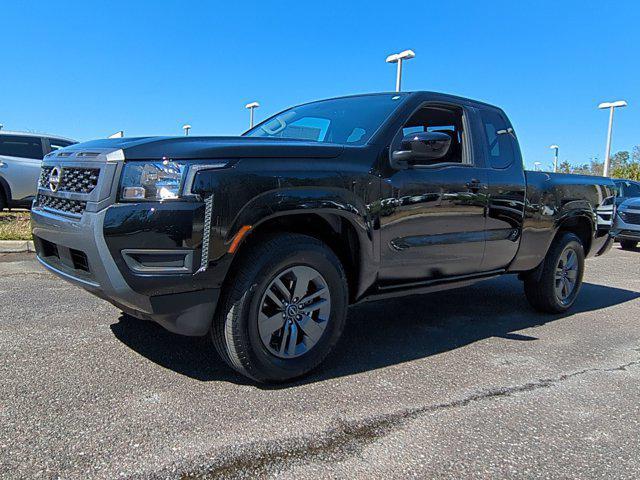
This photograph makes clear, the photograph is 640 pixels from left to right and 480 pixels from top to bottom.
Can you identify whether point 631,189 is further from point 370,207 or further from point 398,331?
point 370,207

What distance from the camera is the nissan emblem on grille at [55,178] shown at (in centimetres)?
290

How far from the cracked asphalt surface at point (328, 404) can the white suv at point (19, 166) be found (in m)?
5.87

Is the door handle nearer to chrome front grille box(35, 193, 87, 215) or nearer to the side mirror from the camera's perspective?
the side mirror

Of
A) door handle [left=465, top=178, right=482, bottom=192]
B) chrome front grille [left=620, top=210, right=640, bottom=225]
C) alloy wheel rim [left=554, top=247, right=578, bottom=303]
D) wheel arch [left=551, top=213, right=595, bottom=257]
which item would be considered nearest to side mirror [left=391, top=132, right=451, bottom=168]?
door handle [left=465, top=178, right=482, bottom=192]

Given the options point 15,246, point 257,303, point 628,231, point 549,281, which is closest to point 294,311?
point 257,303

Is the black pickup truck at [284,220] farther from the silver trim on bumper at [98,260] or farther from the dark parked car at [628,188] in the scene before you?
the dark parked car at [628,188]

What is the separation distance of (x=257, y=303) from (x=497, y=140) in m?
2.80

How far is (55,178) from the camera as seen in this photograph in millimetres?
2953

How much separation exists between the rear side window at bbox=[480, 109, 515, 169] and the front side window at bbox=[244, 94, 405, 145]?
991 mm

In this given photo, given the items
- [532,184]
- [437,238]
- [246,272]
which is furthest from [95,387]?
[532,184]

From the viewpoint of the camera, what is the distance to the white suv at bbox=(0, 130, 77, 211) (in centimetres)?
927

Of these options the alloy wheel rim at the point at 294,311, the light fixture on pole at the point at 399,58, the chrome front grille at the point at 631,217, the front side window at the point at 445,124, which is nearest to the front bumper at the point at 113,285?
the alloy wheel rim at the point at 294,311

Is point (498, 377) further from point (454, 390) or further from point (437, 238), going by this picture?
point (437, 238)

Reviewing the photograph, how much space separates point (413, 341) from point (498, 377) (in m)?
0.78
